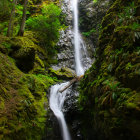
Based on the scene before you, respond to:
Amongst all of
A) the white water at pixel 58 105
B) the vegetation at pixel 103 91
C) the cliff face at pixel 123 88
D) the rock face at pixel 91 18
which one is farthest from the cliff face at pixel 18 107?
the rock face at pixel 91 18

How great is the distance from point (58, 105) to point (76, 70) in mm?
6790

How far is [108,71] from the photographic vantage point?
14.2 ft

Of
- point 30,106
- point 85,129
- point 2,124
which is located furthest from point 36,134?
A: point 85,129

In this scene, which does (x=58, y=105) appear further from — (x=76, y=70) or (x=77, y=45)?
(x=77, y=45)

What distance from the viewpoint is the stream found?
6.34 m

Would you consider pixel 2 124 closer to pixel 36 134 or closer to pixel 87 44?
pixel 36 134

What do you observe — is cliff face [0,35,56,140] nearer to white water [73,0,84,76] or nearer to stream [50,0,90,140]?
stream [50,0,90,140]

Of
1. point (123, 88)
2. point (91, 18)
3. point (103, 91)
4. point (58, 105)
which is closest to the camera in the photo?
point (123, 88)

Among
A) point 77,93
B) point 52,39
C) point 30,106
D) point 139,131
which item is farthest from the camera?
point 52,39

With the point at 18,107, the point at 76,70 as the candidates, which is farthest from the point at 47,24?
the point at 18,107

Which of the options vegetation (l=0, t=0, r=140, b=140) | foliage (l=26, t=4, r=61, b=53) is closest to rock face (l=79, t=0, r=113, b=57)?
foliage (l=26, t=4, r=61, b=53)

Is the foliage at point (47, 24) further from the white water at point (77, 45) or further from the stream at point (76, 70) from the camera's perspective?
the stream at point (76, 70)

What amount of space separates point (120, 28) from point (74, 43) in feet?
39.9

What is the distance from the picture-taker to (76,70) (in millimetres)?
A: 13961
